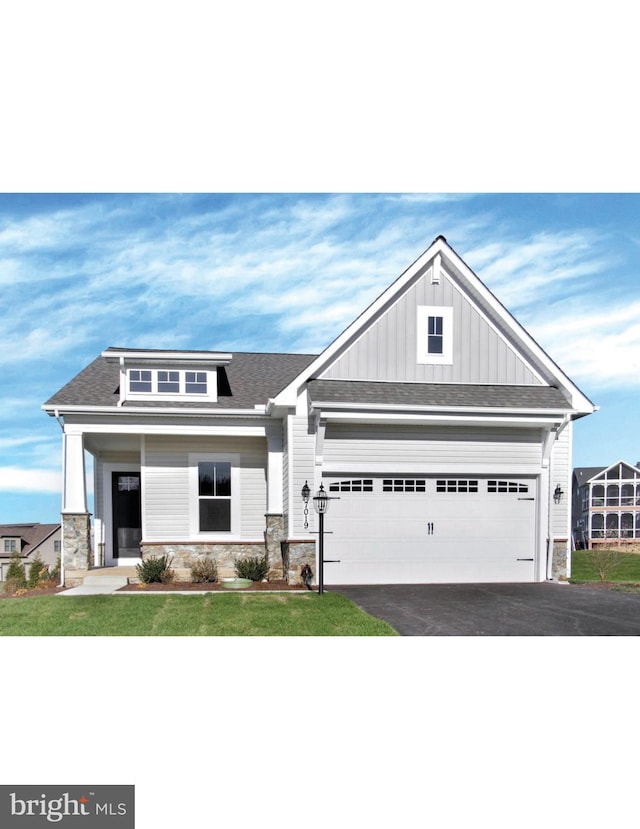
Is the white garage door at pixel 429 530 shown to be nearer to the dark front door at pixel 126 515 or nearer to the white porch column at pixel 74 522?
the white porch column at pixel 74 522

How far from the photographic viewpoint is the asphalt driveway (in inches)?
378

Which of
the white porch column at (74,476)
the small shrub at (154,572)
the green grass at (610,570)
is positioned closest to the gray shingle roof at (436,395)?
the green grass at (610,570)

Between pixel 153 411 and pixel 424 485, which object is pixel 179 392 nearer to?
pixel 153 411

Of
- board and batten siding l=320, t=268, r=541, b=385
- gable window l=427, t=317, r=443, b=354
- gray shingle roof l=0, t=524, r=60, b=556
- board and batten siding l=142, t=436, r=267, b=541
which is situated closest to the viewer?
board and batten siding l=320, t=268, r=541, b=385

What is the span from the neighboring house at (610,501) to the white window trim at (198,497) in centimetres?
2833

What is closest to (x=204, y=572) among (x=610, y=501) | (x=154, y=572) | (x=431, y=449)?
(x=154, y=572)

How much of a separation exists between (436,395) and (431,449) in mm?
1155

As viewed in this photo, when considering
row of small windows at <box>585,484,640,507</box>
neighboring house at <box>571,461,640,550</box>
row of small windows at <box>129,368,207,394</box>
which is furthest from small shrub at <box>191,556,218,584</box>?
row of small windows at <box>585,484,640,507</box>

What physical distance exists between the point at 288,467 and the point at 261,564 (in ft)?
7.75

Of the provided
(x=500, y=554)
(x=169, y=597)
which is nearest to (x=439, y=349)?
(x=500, y=554)

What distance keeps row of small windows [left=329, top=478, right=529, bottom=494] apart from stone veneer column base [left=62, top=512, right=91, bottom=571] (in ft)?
18.0

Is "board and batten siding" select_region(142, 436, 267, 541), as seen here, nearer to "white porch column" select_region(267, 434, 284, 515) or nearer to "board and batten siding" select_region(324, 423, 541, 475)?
"white porch column" select_region(267, 434, 284, 515)

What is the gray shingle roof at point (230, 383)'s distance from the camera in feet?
51.4

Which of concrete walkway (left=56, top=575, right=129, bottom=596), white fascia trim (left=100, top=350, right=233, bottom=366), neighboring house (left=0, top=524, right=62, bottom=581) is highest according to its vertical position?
white fascia trim (left=100, top=350, right=233, bottom=366)
